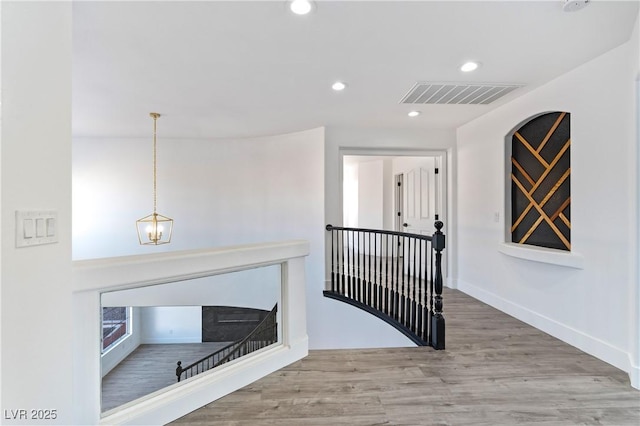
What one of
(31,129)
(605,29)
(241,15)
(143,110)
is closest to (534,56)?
(605,29)

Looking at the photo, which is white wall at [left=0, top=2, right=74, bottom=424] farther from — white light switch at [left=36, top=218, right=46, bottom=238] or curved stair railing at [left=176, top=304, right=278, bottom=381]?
curved stair railing at [left=176, top=304, right=278, bottom=381]

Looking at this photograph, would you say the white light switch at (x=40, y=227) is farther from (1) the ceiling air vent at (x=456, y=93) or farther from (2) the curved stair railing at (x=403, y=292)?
(1) the ceiling air vent at (x=456, y=93)

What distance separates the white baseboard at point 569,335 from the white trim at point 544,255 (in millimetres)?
588

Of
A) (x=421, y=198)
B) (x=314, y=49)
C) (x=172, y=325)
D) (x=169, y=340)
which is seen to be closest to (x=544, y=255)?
(x=421, y=198)

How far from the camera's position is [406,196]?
6.14 meters

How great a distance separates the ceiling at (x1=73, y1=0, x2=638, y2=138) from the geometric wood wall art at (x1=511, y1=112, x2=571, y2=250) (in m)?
0.48

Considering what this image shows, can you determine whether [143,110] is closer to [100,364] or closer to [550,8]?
[100,364]

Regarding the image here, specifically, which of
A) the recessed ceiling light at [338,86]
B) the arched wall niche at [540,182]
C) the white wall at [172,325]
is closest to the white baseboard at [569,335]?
the arched wall niche at [540,182]

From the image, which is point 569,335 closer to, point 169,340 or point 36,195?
point 36,195

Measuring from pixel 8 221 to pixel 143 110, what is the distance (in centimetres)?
332

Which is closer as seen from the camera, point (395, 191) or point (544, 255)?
point (544, 255)

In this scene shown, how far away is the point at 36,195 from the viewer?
1175 millimetres

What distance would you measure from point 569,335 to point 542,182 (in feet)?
5.00

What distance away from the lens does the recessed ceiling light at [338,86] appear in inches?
121
